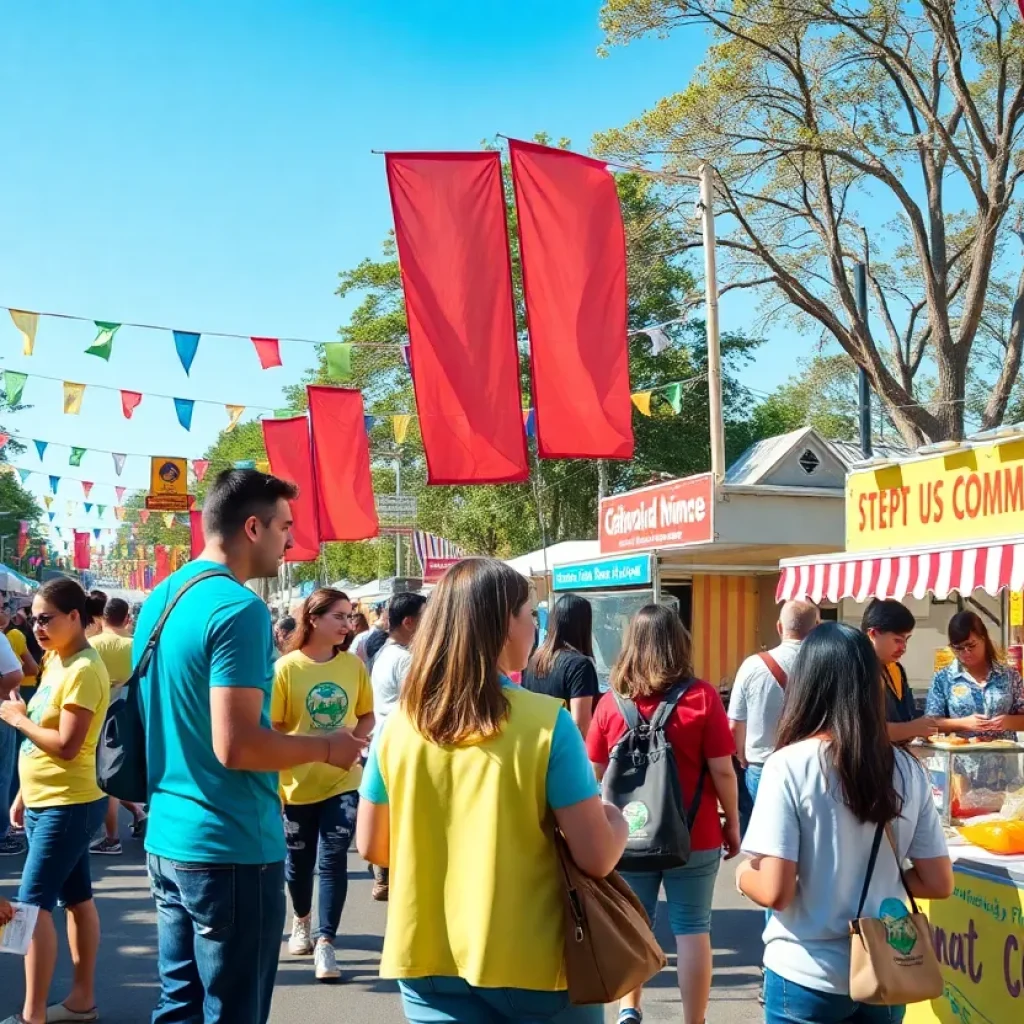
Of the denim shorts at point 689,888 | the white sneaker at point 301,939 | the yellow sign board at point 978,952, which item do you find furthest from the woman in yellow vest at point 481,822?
the white sneaker at point 301,939

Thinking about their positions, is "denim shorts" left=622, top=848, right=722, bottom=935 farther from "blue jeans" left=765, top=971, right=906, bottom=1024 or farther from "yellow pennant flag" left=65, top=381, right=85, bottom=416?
"yellow pennant flag" left=65, top=381, right=85, bottom=416

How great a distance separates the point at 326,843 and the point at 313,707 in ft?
2.19

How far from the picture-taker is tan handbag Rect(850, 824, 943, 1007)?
2535 mm

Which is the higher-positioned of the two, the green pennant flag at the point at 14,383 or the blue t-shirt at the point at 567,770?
the green pennant flag at the point at 14,383

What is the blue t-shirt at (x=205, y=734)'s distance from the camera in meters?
2.90

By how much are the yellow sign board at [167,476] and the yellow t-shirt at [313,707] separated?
23.8 m

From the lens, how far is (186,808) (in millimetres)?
2961

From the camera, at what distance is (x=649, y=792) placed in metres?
4.19

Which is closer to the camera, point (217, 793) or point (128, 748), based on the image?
point (217, 793)

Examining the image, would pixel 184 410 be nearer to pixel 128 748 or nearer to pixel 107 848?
pixel 107 848

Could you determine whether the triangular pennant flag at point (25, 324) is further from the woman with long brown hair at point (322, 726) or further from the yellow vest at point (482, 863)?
the yellow vest at point (482, 863)

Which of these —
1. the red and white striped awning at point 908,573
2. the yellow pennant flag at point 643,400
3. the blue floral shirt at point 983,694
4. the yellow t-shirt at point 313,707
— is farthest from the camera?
the yellow pennant flag at point 643,400

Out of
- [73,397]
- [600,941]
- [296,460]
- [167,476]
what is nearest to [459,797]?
[600,941]

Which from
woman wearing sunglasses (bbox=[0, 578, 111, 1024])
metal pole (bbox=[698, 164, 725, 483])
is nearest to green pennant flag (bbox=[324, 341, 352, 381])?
metal pole (bbox=[698, 164, 725, 483])
